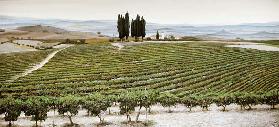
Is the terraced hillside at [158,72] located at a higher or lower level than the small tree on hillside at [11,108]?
higher

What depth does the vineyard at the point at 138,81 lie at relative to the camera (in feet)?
87.8

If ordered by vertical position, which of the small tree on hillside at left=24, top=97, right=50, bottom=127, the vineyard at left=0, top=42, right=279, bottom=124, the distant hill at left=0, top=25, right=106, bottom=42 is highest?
the distant hill at left=0, top=25, right=106, bottom=42

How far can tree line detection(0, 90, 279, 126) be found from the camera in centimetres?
2583

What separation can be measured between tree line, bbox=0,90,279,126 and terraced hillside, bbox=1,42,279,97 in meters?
0.66

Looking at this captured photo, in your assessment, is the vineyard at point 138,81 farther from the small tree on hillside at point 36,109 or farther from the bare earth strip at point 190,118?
the bare earth strip at point 190,118

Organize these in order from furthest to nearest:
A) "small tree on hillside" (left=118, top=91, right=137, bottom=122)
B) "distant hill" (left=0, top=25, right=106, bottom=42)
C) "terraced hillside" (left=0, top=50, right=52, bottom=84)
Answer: "terraced hillside" (left=0, top=50, right=52, bottom=84) → "distant hill" (left=0, top=25, right=106, bottom=42) → "small tree on hillside" (left=118, top=91, right=137, bottom=122)

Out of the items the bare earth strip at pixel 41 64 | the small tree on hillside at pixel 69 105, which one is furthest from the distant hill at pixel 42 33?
the small tree on hillside at pixel 69 105

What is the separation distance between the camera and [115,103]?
1137 inches

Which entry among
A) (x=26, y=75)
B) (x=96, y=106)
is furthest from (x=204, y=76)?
(x=26, y=75)

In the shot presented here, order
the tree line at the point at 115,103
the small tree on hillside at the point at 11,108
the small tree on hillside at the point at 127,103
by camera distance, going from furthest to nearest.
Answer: the small tree on hillside at the point at 127,103 → the tree line at the point at 115,103 → the small tree on hillside at the point at 11,108

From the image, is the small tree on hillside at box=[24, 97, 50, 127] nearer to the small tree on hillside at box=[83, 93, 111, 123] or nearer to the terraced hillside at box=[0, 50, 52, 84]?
the small tree on hillside at box=[83, 93, 111, 123]

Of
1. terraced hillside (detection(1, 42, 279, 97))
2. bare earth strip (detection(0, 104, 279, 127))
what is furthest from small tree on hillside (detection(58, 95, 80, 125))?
terraced hillside (detection(1, 42, 279, 97))

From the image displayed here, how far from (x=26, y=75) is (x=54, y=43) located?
1251 centimetres

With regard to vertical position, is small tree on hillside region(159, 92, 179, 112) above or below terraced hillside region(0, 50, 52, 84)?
below
